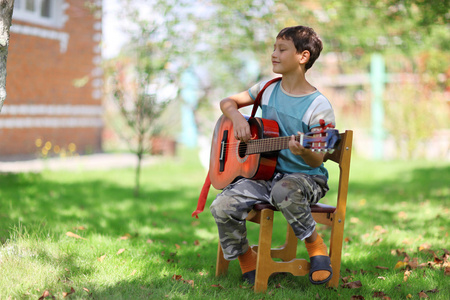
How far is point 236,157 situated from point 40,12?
8220mm

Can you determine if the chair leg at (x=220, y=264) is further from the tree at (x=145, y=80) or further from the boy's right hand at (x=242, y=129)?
the tree at (x=145, y=80)

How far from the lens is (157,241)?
165 inches

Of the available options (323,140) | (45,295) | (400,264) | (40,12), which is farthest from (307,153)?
(40,12)

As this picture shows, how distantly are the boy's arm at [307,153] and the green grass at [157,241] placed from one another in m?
0.76

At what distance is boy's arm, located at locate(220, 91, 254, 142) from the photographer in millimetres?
3031

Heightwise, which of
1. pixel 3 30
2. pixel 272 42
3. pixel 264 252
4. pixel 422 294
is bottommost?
pixel 422 294

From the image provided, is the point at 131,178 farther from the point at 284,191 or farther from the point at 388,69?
the point at 388,69

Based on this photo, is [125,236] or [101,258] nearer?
[101,258]

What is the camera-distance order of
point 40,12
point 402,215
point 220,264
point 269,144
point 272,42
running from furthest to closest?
point 40,12
point 272,42
point 402,215
point 220,264
point 269,144

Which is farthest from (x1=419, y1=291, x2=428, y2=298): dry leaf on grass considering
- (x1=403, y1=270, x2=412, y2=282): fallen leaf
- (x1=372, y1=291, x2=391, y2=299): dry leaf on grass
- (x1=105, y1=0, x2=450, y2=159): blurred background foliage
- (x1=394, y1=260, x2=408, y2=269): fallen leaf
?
(x1=105, y1=0, x2=450, y2=159): blurred background foliage

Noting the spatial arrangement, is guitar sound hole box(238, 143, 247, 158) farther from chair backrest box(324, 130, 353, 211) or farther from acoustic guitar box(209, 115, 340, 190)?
chair backrest box(324, 130, 353, 211)

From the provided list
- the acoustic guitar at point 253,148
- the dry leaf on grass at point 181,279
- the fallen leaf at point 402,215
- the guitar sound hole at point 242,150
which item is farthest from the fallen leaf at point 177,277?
the fallen leaf at point 402,215

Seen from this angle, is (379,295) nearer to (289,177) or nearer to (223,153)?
(289,177)

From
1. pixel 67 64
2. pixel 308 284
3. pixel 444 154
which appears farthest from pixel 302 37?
pixel 444 154
